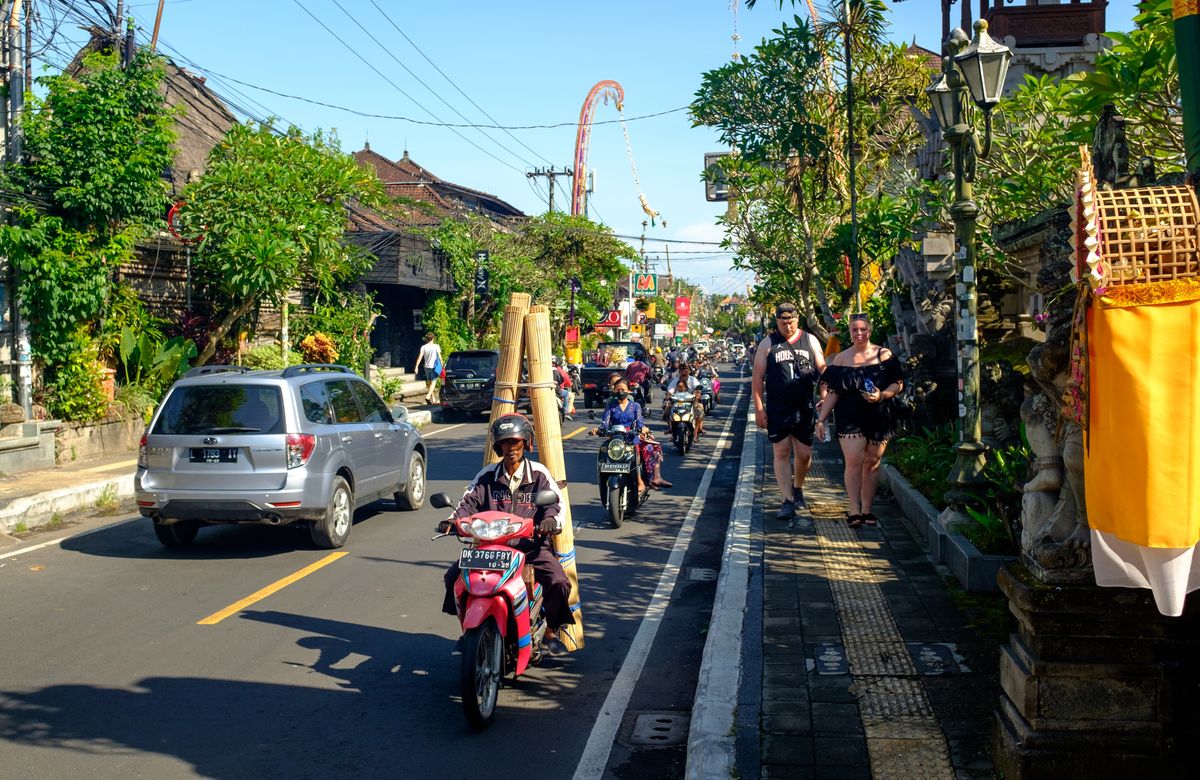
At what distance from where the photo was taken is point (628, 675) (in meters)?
6.54

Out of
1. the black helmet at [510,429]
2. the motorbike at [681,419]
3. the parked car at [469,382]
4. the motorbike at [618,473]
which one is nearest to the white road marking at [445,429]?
the parked car at [469,382]

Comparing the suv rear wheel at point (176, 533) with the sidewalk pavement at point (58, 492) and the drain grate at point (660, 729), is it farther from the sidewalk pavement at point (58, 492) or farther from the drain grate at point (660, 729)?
the drain grate at point (660, 729)

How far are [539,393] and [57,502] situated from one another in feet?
25.7

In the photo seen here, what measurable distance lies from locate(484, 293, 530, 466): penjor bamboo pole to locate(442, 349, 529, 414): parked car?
1745 centimetres

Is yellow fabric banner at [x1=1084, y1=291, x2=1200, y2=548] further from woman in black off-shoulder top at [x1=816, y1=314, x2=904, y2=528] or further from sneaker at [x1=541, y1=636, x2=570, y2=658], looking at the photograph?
woman in black off-shoulder top at [x1=816, y1=314, x2=904, y2=528]

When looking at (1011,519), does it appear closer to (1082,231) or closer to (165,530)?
(1082,231)

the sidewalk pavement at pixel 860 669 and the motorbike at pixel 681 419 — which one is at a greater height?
the motorbike at pixel 681 419

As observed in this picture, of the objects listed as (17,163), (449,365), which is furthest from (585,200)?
(17,163)

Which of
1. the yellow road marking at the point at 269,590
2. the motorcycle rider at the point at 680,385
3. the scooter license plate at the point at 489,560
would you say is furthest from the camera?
the motorcycle rider at the point at 680,385

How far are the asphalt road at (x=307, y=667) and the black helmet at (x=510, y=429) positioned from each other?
4.75ft

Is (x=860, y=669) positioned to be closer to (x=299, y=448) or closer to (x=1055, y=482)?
(x=1055, y=482)

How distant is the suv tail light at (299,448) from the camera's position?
967 cm

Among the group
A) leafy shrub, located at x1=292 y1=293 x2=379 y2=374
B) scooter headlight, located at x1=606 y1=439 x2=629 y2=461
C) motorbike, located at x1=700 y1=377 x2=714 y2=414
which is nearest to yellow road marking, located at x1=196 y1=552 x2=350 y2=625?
scooter headlight, located at x1=606 y1=439 x2=629 y2=461

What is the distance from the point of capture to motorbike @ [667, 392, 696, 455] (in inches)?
706
